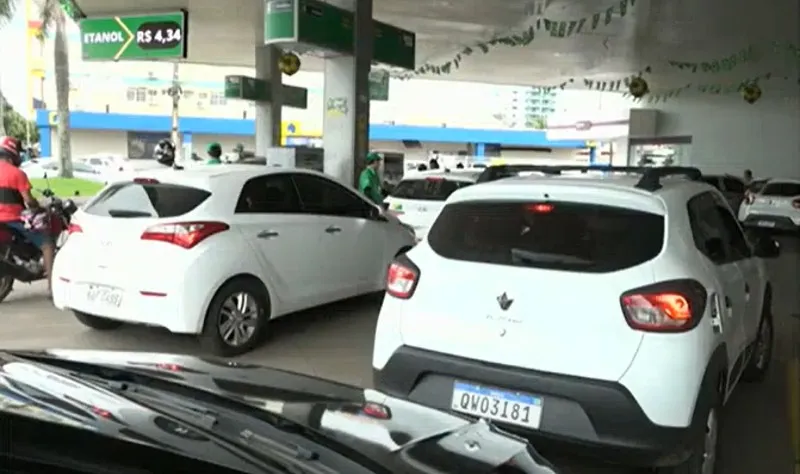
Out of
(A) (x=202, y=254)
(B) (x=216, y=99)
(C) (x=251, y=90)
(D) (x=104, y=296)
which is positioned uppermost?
(B) (x=216, y=99)

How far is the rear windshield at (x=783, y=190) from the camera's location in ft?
58.8

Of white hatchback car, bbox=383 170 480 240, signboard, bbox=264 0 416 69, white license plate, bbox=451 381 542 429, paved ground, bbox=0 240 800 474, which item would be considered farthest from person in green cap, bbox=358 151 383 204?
white license plate, bbox=451 381 542 429

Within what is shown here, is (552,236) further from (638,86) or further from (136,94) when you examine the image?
(136,94)

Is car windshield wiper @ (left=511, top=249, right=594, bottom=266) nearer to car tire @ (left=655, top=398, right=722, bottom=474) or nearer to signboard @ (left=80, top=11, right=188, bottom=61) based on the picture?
car tire @ (left=655, top=398, right=722, bottom=474)

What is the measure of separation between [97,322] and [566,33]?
13.7m

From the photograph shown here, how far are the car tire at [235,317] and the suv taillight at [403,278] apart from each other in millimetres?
2353

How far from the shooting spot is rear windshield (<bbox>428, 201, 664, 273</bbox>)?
12.2 feet

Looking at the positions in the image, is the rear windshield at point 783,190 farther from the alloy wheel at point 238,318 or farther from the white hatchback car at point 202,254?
the alloy wheel at point 238,318

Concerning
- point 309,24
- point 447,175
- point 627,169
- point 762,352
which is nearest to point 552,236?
point 627,169

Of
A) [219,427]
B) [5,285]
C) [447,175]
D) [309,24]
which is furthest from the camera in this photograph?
[447,175]

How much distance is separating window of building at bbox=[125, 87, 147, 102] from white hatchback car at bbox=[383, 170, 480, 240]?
32.1m

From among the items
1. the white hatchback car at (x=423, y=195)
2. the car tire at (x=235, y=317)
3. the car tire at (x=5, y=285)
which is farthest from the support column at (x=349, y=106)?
the car tire at (x=235, y=317)

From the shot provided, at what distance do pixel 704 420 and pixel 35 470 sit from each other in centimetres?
292

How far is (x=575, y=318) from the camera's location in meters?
3.60
